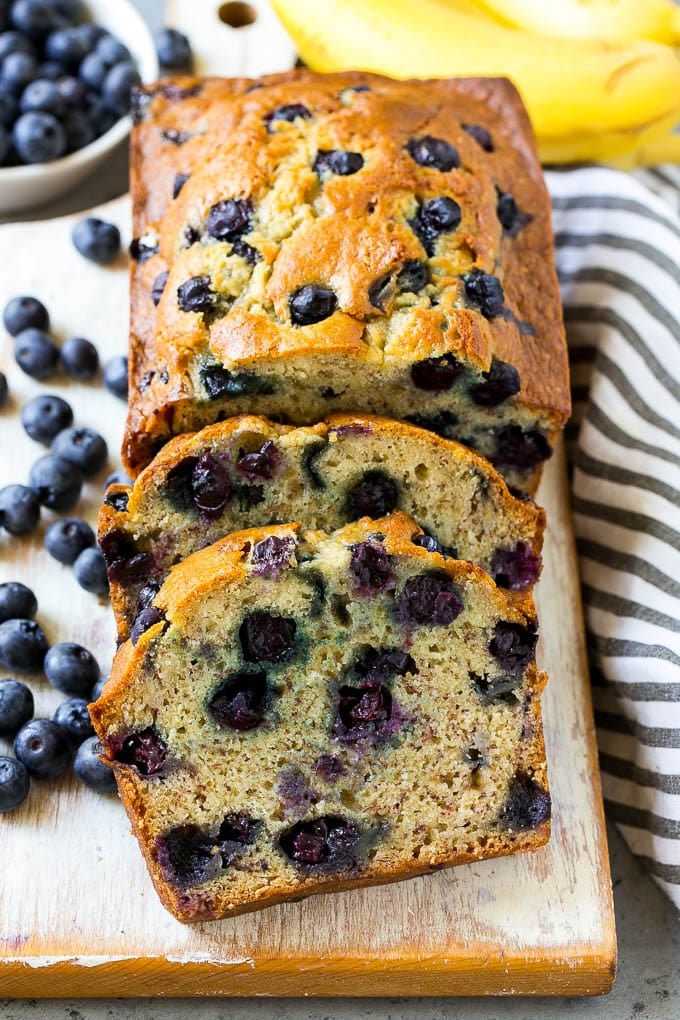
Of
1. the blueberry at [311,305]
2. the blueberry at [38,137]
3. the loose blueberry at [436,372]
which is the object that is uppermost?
the blueberry at [311,305]

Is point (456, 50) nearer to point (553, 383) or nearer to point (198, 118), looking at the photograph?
point (198, 118)

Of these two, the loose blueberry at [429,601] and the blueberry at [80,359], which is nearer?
the loose blueberry at [429,601]

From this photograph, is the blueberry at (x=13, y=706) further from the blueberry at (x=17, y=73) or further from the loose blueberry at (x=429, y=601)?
the blueberry at (x=17, y=73)

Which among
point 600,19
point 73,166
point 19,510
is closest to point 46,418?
point 19,510

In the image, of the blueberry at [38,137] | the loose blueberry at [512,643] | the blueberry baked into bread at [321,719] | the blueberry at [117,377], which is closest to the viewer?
the blueberry baked into bread at [321,719]

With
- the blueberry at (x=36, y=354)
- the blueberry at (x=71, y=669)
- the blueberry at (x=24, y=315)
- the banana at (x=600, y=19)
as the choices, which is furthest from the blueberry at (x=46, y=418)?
the banana at (x=600, y=19)

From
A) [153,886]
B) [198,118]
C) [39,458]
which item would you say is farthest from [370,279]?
[153,886]
